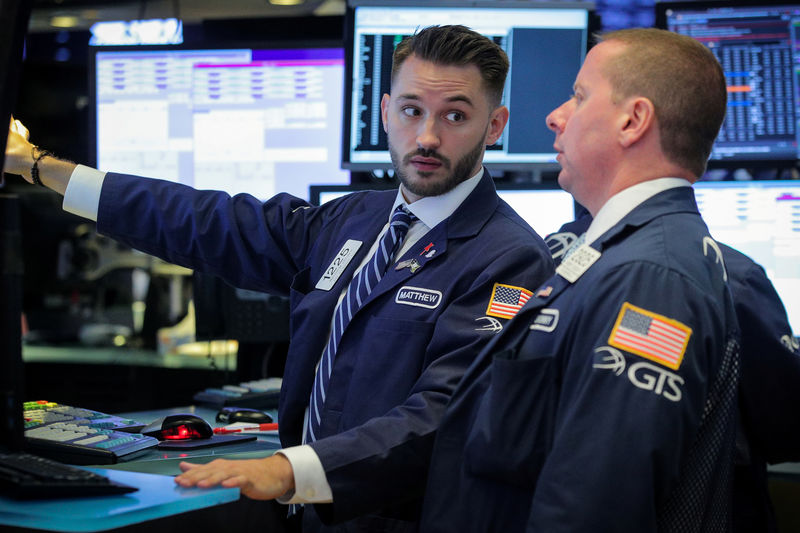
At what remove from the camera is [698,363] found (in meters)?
1.06

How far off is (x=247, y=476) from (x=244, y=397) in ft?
3.09

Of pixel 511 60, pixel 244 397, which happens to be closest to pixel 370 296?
pixel 244 397

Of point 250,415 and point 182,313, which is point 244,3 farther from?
point 250,415

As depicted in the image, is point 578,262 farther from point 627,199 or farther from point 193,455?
point 193,455

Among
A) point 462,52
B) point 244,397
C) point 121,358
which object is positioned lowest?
point 121,358

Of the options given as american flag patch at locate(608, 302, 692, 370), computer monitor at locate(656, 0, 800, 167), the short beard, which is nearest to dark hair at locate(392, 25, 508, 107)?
the short beard

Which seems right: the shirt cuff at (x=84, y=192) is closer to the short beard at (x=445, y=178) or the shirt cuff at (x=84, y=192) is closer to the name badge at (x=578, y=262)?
the short beard at (x=445, y=178)

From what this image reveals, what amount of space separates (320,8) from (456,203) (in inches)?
152

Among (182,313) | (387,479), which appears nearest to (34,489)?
(387,479)

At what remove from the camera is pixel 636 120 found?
1227 millimetres

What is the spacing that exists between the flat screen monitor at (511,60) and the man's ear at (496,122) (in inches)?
23.5

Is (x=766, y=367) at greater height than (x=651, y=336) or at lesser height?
lesser

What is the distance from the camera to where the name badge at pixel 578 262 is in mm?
1181

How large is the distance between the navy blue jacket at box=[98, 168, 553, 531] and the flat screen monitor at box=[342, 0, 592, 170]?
54cm
